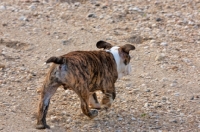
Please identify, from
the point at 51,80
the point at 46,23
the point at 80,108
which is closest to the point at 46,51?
the point at 46,23

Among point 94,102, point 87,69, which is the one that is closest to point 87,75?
point 87,69

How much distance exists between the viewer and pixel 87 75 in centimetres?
704

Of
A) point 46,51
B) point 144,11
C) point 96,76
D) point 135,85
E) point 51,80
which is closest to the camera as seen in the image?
point 51,80

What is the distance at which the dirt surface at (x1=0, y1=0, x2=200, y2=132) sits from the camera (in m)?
7.43

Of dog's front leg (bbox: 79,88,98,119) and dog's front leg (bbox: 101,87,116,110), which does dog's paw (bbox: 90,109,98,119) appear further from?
dog's front leg (bbox: 101,87,116,110)

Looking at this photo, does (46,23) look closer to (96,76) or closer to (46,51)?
(46,51)

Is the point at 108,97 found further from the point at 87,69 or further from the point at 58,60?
the point at 58,60

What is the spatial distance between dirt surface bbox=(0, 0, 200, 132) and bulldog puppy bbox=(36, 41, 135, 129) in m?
0.21

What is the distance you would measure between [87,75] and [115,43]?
3.02 meters

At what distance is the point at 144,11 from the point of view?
11.4m

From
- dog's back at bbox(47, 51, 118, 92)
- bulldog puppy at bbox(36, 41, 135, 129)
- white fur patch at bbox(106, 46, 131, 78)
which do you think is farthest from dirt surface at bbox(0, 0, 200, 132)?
dog's back at bbox(47, 51, 118, 92)

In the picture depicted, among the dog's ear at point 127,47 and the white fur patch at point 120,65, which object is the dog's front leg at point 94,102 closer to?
the white fur patch at point 120,65

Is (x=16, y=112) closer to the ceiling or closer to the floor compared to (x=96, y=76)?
closer to the floor

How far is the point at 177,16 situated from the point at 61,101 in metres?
4.15
